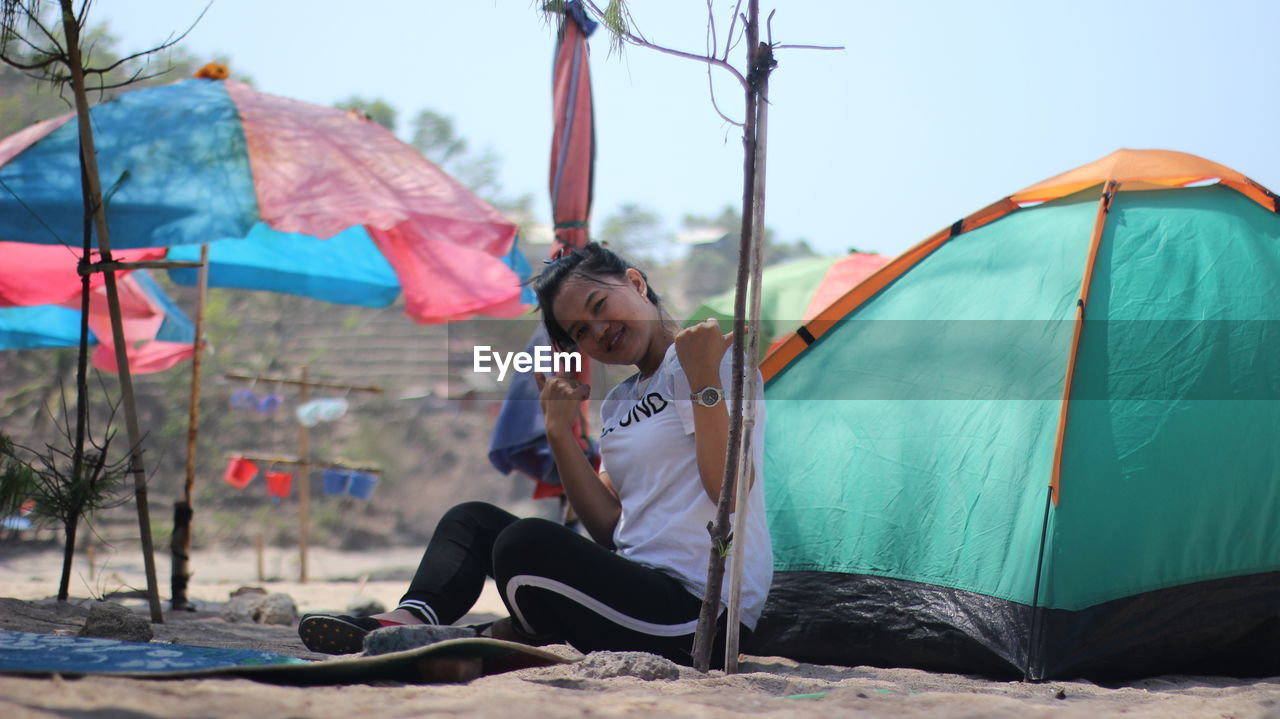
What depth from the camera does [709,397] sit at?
7.39ft

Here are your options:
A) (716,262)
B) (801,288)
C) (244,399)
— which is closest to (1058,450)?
(801,288)

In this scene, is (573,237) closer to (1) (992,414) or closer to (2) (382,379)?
(1) (992,414)

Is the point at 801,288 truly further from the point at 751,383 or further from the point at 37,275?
the point at 751,383

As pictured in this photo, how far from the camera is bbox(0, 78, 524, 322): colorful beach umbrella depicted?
146 inches

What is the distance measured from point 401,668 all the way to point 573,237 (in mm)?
2564

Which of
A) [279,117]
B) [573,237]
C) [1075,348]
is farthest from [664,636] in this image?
[279,117]

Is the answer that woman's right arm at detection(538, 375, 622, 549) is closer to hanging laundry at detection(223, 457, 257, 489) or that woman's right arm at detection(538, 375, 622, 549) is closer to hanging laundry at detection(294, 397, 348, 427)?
hanging laundry at detection(294, 397, 348, 427)

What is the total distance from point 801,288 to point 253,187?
3028mm

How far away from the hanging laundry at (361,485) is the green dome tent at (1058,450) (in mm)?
5416

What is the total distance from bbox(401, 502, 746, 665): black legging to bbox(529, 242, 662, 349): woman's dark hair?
1.70 feet

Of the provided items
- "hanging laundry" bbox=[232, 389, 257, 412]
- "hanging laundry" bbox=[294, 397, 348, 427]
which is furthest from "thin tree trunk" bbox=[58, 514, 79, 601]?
"hanging laundry" bbox=[232, 389, 257, 412]

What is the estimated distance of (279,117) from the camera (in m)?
4.37

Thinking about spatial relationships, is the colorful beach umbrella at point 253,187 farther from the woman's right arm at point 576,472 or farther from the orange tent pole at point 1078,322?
the orange tent pole at point 1078,322

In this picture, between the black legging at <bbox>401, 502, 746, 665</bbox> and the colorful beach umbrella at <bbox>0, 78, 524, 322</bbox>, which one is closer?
the black legging at <bbox>401, 502, 746, 665</bbox>
